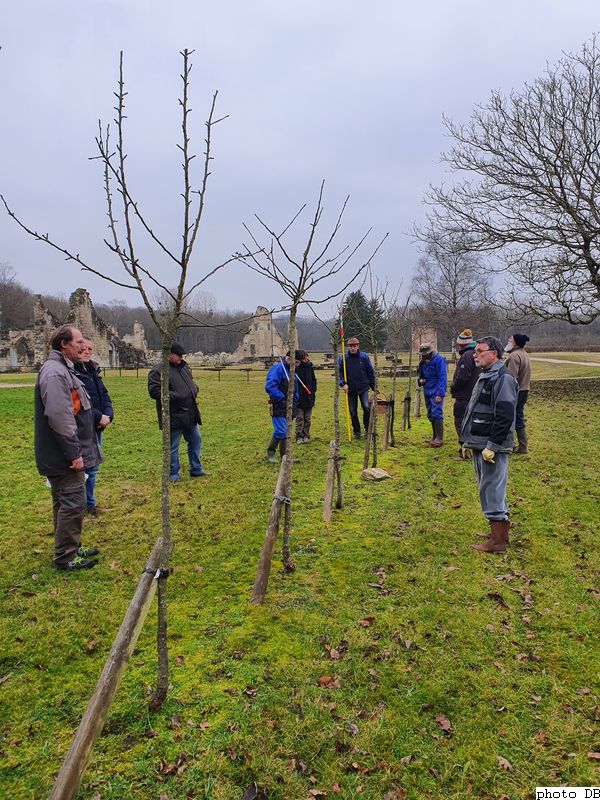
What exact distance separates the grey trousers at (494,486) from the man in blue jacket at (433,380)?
4.55m

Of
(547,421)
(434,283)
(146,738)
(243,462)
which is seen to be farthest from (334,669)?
(434,283)

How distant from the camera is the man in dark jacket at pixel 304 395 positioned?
9.60 meters

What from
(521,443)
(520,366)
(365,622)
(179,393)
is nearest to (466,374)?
(520,366)

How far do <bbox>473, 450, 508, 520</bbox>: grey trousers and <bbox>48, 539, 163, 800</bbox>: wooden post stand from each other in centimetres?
345

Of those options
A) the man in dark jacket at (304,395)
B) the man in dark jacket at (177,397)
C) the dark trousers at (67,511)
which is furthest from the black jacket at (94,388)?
the man in dark jacket at (304,395)

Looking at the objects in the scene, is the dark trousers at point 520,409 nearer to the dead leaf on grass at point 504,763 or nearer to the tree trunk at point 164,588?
the dead leaf on grass at point 504,763

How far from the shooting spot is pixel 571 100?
15.8 m

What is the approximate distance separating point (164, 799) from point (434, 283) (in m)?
41.1

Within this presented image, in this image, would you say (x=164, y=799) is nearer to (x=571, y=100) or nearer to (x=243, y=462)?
(x=243, y=462)

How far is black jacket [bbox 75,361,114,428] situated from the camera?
19.4 feet

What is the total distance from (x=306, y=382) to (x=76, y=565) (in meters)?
5.91

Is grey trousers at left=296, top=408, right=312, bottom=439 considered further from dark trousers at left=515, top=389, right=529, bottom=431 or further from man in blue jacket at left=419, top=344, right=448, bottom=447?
dark trousers at left=515, top=389, right=529, bottom=431

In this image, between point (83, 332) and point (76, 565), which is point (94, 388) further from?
point (83, 332)

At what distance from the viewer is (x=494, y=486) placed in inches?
194
